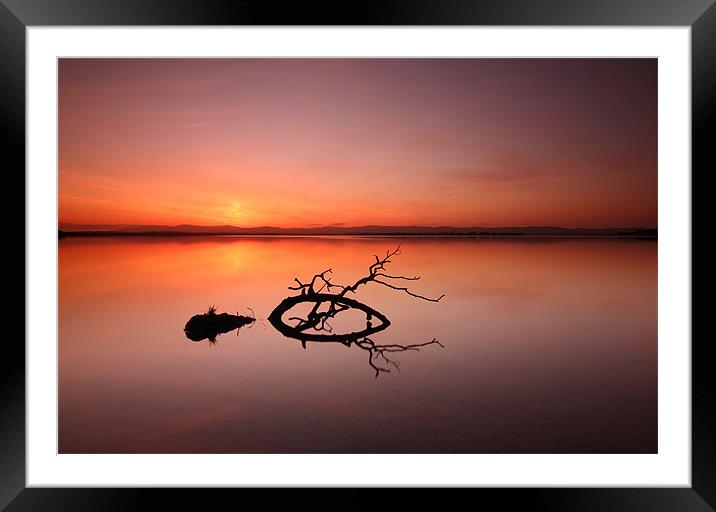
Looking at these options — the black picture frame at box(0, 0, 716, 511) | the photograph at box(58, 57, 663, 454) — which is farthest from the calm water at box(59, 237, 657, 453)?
the black picture frame at box(0, 0, 716, 511)

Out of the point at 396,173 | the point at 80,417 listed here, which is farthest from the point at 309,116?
the point at 80,417

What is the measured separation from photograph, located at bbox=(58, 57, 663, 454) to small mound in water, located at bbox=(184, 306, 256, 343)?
0.02 metres

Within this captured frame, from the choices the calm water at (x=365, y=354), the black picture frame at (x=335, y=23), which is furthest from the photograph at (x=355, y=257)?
the black picture frame at (x=335, y=23)

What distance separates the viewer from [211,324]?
3096 mm

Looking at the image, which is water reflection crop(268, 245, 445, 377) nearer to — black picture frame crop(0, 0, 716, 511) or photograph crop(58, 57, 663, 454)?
photograph crop(58, 57, 663, 454)

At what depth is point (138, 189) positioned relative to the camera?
3.36 meters

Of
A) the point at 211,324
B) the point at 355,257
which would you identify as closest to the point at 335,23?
the point at 211,324

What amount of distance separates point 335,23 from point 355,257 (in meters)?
2.67

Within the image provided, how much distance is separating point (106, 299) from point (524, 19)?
10.1 feet

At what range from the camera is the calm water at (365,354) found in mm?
2271

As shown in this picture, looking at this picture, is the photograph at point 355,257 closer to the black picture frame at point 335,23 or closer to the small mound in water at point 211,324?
the small mound in water at point 211,324

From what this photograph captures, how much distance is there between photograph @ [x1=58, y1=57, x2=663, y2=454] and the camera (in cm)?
237

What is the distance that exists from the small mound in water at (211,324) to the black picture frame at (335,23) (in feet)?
5.43

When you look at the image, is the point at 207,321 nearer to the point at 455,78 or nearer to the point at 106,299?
the point at 106,299
